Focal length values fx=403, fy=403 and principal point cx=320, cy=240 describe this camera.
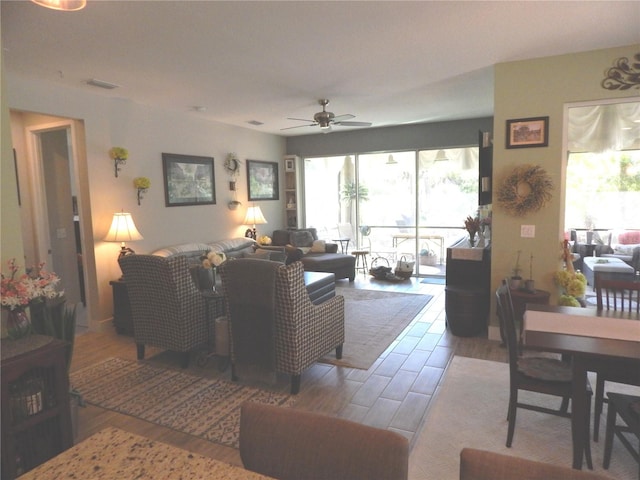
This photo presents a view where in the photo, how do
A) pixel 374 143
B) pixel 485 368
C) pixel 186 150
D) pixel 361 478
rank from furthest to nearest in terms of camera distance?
pixel 374 143
pixel 186 150
pixel 485 368
pixel 361 478

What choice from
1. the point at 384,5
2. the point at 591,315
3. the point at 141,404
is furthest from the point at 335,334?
the point at 384,5

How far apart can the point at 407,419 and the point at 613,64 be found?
347 centimetres

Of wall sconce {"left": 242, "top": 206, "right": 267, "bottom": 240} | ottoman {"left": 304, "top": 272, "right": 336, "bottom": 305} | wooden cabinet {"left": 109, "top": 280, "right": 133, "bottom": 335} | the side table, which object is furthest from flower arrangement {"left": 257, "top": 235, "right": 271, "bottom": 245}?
the side table

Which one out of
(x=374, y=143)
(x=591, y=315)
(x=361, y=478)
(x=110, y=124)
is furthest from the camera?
(x=374, y=143)

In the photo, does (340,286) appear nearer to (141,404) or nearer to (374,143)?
(374,143)

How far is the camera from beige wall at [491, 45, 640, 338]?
360cm

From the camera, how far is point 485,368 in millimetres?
3475

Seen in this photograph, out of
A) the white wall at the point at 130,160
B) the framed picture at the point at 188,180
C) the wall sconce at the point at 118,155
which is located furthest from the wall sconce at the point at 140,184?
the framed picture at the point at 188,180

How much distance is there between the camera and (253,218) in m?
6.92

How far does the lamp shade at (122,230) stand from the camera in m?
4.52

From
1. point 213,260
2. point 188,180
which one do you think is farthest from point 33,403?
point 188,180

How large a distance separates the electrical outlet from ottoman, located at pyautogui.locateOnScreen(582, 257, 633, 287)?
2.70 meters

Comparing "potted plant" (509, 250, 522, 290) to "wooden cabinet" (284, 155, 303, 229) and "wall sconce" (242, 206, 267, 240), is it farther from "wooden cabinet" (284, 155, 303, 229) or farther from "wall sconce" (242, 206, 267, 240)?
"wooden cabinet" (284, 155, 303, 229)

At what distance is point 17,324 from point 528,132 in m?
4.27
